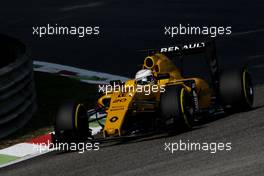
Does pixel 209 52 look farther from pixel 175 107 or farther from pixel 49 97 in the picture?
pixel 49 97

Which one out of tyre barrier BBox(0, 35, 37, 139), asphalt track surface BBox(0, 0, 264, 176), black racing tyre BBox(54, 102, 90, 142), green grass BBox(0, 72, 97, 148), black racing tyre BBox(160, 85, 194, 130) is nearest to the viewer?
asphalt track surface BBox(0, 0, 264, 176)

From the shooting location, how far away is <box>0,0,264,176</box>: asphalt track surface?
1241cm

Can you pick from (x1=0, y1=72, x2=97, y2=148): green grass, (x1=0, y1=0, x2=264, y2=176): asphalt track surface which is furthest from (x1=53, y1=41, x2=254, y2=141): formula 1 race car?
(x1=0, y1=72, x2=97, y2=148): green grass

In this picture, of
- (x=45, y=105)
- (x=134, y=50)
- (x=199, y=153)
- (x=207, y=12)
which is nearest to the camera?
(x=199, y=153)

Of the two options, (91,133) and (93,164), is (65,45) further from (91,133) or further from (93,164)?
(93,164)

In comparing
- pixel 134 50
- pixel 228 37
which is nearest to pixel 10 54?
pixel 134 50

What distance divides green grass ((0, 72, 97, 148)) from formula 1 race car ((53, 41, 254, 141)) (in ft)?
5.21

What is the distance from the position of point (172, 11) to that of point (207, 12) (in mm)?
961

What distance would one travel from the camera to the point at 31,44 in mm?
25609

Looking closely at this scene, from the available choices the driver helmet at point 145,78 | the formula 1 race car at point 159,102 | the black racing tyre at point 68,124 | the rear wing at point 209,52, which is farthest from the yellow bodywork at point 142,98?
the black racing tyre at point 68,124

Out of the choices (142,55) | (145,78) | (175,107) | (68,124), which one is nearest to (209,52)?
(145,78)

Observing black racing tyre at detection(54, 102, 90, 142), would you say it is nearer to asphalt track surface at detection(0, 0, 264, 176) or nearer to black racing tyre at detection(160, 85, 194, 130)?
asphalt track surface at detection(0, 0, 264, 176)

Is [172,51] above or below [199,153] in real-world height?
above

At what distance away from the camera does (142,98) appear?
14500mm
